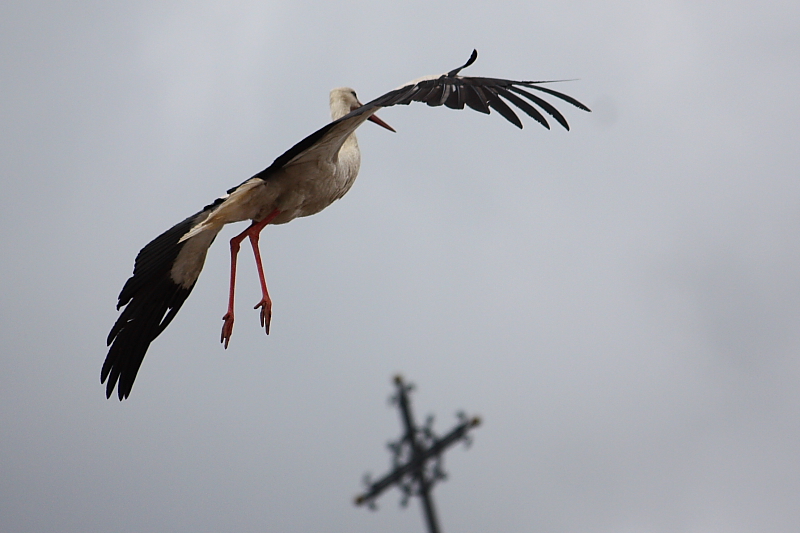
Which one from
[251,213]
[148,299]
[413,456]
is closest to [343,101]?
[251,213]

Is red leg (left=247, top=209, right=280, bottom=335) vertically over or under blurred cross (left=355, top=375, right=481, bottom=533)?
over

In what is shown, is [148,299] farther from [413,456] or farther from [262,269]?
[413,456]

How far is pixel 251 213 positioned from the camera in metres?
7.51

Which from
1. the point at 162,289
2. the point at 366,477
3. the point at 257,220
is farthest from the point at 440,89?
the point at 366,477

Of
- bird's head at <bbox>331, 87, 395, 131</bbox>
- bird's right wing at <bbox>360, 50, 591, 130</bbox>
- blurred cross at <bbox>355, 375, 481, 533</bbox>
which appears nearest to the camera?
blurred cross at <bbox>355, 375, 481, 533</bbox>

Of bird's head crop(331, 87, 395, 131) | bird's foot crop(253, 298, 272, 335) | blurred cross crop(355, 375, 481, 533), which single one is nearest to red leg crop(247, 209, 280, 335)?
bird's foot crop(253, 298, 272, 335)

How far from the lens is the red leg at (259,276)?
23.3 ft

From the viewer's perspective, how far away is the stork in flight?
7113 millimetres

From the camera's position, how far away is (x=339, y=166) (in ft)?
24.7

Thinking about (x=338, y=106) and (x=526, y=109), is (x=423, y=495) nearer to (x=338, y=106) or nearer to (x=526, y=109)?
(x=526, y=109)

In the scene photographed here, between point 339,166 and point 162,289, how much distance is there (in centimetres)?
131

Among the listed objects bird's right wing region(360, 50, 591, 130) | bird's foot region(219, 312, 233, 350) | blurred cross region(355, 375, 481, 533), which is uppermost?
bird's right wing region(360, 50, 591, 130)

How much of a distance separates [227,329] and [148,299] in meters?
0.67

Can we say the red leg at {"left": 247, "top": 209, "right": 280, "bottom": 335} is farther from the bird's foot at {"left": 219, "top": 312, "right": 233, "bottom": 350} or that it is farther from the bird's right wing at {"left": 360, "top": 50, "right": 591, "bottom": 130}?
the bird's right wing at {"left": 360, "top": 50, "right": 591, "bottom": 130}
